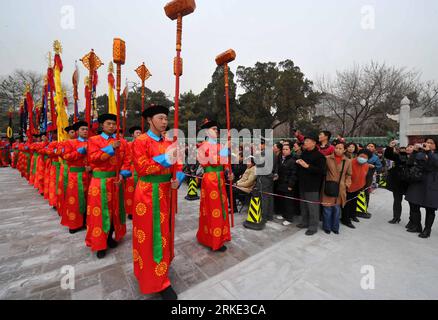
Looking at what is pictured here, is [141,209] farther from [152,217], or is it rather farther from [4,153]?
[4,153]

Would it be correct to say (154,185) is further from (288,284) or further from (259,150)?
(259,150)

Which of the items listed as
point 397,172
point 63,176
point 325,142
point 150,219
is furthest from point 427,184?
point 63,176

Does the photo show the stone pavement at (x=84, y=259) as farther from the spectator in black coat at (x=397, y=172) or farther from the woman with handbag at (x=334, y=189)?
the spectator in black coat at (x=397, y=172)

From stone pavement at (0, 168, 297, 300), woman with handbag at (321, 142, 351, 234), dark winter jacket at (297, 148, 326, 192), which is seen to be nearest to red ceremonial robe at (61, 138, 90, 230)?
stone pavement at (0, 168, 297, 300)

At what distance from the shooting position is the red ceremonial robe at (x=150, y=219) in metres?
2.17

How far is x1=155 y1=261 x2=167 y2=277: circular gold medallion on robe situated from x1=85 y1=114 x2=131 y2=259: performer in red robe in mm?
1369

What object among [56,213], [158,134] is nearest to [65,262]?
[158,134]

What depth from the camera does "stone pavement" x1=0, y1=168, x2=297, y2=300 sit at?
93.0 inches

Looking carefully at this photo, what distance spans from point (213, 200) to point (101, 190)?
5.60 ft

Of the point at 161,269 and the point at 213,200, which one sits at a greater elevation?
the point at 213,200

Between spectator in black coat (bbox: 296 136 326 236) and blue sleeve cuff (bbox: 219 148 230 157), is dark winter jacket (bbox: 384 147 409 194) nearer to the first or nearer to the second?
spectator in black coat (bbox: 296 136 326 236)

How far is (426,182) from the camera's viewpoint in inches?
157

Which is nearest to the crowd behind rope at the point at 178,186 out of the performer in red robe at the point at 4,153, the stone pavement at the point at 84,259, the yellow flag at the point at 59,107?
the stone pavement at the point at 84,259
